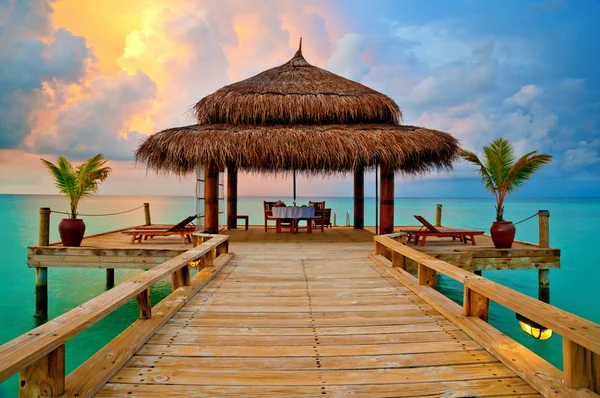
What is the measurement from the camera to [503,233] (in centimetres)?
654

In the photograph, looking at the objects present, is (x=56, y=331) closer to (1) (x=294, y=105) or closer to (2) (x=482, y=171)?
(2) (x=482, y=171)

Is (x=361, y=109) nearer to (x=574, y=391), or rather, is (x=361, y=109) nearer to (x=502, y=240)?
(x=502, y=240)

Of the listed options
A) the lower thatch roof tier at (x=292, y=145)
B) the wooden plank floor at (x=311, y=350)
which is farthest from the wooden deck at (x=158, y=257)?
the wooden plank floor at (x=311, y=350)

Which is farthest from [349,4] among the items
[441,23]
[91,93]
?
[91,93]

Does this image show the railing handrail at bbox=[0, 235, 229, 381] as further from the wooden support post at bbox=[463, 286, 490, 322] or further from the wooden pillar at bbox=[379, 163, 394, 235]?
the wooden pillar at bbox=[379, 163, 394, 235]

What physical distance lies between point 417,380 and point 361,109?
24.5ft

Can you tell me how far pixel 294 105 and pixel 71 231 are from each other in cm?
507

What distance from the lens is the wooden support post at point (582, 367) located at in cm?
169

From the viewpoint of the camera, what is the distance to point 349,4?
1076cm

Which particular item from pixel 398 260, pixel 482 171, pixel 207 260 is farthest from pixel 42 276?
pixel 482 171

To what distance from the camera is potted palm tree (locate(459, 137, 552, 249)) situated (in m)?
6.54

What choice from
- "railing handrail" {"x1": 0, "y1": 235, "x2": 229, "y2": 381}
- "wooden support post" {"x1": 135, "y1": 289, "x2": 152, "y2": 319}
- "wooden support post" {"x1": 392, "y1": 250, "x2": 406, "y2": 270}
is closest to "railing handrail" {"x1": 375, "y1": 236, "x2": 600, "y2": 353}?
"wooden support post" {"x1": 392, "y1": 250, "x2": 406, "y2": 270}

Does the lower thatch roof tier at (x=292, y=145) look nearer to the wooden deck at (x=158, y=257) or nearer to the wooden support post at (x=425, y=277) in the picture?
the wooden deck at (x=158, y=257)

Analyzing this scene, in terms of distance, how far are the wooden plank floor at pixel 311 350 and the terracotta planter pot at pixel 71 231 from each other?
3728mm
